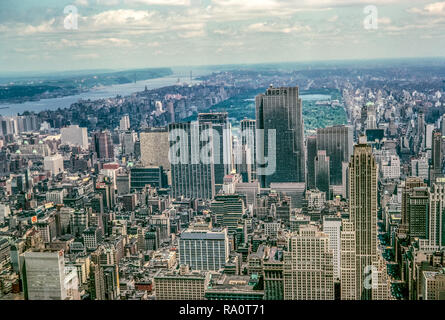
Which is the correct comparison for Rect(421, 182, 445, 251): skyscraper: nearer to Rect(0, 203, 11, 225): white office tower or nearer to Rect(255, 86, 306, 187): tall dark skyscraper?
Rect(255, 86, 306, 187): tall dark skyscraper

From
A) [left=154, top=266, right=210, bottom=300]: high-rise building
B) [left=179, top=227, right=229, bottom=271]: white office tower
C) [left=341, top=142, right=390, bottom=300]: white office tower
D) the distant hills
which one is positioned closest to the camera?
[left=154, top=266, right=210, bottom=300]: high-rise building

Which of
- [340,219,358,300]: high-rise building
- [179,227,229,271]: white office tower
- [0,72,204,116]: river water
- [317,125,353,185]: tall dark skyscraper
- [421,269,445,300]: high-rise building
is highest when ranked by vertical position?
[0,72,204,116]: river water

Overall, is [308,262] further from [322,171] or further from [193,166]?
[193,166]

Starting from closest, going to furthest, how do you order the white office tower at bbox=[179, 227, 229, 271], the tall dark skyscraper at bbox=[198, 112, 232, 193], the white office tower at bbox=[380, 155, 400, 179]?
the white office tower at bbox=[179, 227, 229, 271] < the white office tower at bbox=[380, 155, 400, 179] < the tall dark skyscraper at bbox=[198, 112, 232, 193]

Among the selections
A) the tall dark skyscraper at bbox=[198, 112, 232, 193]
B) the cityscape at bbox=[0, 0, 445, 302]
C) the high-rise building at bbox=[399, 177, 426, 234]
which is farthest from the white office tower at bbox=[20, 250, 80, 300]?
the high-rise building at bbox=[399, 177, 426, 234]
